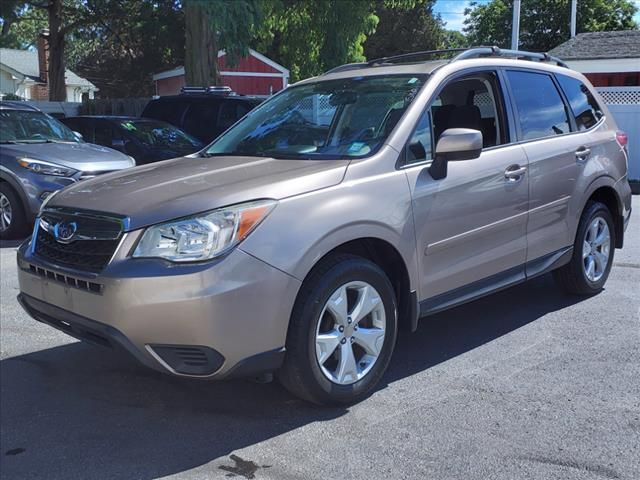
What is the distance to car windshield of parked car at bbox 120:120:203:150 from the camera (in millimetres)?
11883

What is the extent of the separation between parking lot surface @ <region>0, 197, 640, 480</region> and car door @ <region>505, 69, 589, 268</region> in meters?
0.68

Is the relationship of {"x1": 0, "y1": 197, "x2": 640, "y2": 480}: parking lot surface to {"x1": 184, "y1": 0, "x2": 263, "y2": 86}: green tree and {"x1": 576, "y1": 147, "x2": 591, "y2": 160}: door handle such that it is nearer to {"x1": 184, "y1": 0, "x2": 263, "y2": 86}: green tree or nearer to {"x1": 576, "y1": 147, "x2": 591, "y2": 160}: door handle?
{"x1": 576, "y1": 147, "x2": 591, "y2": 160}: door handle

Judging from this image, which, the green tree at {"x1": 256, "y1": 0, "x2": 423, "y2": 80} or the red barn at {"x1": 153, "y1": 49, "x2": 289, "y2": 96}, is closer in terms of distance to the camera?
the green tree at {"x1": 256, "y1": 0, "x2": 423, "y2": 80}

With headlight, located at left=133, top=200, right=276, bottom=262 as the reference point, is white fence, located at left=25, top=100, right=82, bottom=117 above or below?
above

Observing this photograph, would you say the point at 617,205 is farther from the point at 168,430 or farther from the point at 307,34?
the point at 307,34

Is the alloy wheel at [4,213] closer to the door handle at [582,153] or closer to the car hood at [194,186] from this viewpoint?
the car hood at [194,186]

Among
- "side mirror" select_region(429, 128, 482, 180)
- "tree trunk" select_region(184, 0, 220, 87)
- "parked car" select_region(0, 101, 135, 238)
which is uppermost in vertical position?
"tree trunk" select_region(184, 0, 220, 87)

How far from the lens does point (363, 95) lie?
15.1 ft

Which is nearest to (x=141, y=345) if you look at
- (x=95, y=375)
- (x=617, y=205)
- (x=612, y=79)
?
(x=95, y=375)

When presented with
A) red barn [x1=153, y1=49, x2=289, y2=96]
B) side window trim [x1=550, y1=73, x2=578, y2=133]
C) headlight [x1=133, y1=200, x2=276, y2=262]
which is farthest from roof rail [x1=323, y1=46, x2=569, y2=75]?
red barn [x1=153, y1=49, x2=289, y2=96]

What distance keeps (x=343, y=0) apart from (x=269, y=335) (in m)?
16.8

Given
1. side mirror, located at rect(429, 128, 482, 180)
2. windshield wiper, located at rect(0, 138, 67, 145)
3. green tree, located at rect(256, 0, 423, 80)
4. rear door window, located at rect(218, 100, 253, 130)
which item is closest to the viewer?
A: side mirror, located at rect(429, 128, 482, 180)

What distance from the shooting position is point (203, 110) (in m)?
13.5

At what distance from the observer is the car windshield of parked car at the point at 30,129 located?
978cm
